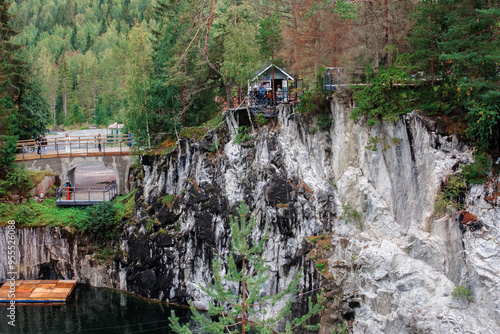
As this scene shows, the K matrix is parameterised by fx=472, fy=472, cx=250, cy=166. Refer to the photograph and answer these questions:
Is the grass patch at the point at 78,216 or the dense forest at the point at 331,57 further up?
the dense forest at the point at 331,57

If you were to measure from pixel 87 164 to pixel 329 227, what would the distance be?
1981 cm

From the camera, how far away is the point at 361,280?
771 inches

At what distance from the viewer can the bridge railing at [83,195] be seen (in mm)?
31641

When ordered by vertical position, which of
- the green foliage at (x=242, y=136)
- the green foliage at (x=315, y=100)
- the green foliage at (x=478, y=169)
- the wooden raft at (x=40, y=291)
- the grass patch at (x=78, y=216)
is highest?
the green foliage at (x=315, y=100)

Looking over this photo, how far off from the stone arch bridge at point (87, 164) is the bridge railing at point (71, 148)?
30cm

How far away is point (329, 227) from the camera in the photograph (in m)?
21.9

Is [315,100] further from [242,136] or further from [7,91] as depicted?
[7,91]

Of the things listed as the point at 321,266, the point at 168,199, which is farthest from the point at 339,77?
the point at 168,199

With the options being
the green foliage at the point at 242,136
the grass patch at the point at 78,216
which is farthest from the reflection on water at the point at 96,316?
the green foliage at the point at 242,136

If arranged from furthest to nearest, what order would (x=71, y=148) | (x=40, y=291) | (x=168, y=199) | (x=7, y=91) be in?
(x=7, y=91) → (x=71, y=148) → (x=168, y=199) → (x=40, y=291)

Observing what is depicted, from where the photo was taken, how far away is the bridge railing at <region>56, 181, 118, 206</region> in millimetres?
31641

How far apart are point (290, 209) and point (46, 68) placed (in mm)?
67606

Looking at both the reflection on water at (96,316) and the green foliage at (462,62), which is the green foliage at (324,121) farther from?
the reflection on water at (96,316)

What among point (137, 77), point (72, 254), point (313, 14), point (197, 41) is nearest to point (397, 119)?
point (313, 14)
